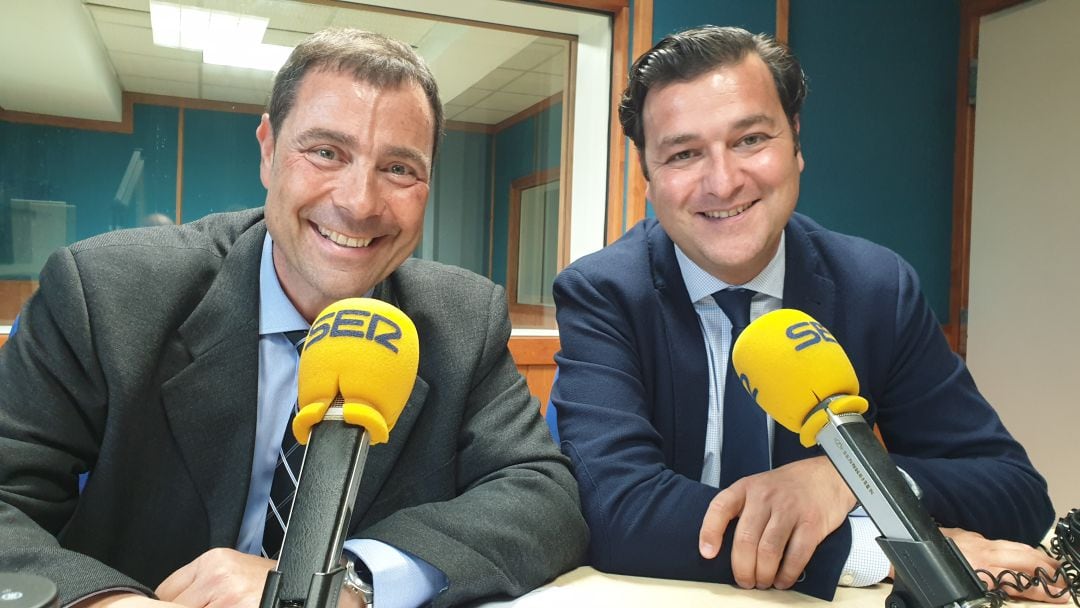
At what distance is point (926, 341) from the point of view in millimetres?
1536

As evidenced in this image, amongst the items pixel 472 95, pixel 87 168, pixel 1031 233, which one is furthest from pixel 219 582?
pixel 1031 233

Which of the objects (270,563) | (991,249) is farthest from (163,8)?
(991,249)

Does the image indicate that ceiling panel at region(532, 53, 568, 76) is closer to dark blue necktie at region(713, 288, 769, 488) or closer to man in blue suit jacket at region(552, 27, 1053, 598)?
man in blue suit jacket at region(552, 27, 1053, 598)

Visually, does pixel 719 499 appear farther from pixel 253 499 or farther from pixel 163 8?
pixel 163 8

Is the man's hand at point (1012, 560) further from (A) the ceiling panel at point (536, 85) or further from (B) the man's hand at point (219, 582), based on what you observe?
(A) the ceiling panel at point (536, 85)

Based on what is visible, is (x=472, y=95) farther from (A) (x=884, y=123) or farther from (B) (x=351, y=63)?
(B) (x=351, y=63)

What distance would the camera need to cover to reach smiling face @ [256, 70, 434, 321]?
4.03 feet

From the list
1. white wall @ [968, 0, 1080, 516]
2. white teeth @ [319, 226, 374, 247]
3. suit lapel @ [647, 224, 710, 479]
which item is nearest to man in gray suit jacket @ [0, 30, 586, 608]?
white teeth @ [319, 226, 374, 247]

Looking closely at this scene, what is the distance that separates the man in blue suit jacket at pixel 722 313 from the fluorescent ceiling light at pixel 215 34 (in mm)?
1927

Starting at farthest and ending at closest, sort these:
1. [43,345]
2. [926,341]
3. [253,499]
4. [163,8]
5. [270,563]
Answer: [163,8] < [926,341] < [253,499] < [43,345] < [270,563]

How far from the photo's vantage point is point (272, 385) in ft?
4.10

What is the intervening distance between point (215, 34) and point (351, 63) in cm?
216

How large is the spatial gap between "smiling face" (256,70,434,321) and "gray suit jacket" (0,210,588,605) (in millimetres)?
96

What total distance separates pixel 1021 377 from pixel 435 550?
129 inches
